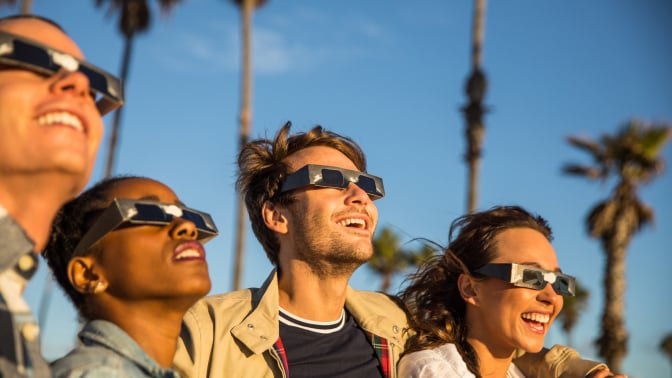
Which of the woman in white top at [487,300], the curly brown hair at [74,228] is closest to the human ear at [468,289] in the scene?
the woman in white top at [487,300]

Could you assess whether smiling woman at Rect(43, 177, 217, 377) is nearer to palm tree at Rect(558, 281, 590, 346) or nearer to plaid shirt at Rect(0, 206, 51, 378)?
plaid shirt at Rect(0, 206, 51, 378)

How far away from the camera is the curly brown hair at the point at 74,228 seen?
343cm

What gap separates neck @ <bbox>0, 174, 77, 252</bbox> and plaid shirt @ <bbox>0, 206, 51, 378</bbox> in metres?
0.05

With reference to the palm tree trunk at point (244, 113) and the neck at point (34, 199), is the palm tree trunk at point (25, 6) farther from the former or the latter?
the neck at point (34, 199)

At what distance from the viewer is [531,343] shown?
5121mm

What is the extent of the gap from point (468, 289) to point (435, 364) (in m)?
0.86

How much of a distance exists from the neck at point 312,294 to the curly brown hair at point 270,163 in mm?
454

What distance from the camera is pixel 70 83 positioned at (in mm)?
2465

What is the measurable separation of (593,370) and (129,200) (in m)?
3.55

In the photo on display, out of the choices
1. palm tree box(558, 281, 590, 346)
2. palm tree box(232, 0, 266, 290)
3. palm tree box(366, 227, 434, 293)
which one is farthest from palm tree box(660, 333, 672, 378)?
palm tree box(232, 0, 266, 290)

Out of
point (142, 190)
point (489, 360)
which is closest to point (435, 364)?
point (489, 360)

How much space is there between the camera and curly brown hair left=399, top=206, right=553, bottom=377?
541 cm

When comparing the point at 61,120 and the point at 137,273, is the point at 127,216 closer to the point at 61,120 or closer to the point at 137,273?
the point at 137,273

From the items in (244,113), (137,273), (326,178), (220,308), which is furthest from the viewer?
(244,113)
